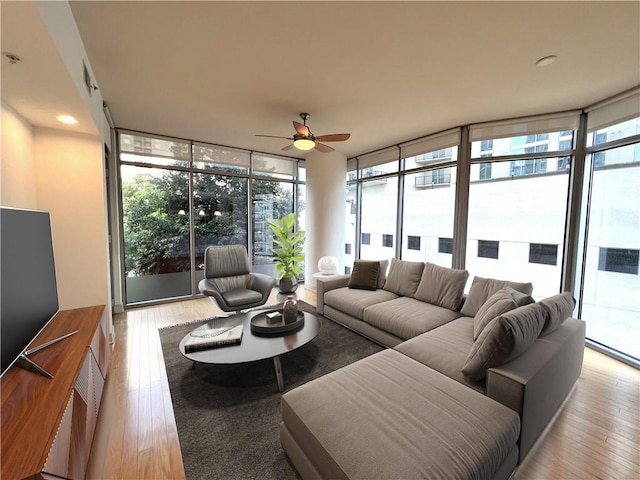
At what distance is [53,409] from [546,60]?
3.94 m

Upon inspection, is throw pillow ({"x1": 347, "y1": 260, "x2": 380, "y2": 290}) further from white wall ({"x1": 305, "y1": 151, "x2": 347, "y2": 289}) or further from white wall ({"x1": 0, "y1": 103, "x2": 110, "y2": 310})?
white wall ({"x1": 0, "y1": 103, "x2": 110, "y2": 310})

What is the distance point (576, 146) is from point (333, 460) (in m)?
4.28

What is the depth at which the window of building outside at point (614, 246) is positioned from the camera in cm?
276

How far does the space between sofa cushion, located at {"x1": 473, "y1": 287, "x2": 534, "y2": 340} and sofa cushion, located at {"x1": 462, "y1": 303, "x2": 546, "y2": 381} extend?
23 centimetres

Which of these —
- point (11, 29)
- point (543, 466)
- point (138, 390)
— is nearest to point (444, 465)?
point (543, 466)

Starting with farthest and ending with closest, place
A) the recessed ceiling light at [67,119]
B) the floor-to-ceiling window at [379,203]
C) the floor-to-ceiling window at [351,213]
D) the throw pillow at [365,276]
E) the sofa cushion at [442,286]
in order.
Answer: the floor-to-ceiling window at [351,213], the floor-to-ceiling window at [379,203], the throw pillow at [365,276], the sofa cushion at [442,286], the recessed ceiling light at [67,119]

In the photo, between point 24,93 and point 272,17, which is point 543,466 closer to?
point 272,17

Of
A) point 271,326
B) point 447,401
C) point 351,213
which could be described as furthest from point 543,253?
point 271,326

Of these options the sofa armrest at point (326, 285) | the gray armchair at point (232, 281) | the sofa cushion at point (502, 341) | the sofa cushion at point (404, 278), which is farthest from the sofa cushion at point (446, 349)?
the gray armchair at point (232, 281)

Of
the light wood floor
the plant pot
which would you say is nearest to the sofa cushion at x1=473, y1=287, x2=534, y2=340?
A: the light wood floor

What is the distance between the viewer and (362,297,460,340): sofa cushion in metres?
2.55

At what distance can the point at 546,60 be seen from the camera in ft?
7.18

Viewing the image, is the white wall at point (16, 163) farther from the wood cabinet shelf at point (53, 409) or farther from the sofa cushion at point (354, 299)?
the sofa cushion at point (354, 299)

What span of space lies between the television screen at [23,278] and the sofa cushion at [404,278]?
335cm
